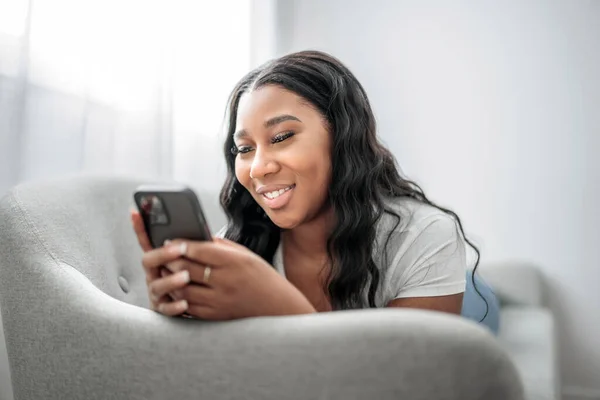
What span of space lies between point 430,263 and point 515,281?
3.50 feet

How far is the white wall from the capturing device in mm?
1745

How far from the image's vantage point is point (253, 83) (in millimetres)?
937

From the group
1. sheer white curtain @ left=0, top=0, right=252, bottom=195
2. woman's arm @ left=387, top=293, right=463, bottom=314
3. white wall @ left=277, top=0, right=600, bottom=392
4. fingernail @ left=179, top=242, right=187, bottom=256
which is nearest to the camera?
fingernail @ left=179, top=242, right=187, bottom=256

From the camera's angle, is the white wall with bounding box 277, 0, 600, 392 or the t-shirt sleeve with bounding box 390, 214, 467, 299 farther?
the white wall with bounding box 277, 0, 600, 392

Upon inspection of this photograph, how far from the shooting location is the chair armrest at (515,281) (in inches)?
69.6

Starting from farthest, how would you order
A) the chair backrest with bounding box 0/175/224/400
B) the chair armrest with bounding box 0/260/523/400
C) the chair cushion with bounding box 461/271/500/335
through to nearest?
the chair cushion with bounding box 461/271/500/335 → the chair backrest with bounding box 0/175/224/400 → the chair armrest with bounding box 0/260/523/400

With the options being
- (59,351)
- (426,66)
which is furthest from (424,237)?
(426,66)

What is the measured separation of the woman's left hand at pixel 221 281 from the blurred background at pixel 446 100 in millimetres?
757

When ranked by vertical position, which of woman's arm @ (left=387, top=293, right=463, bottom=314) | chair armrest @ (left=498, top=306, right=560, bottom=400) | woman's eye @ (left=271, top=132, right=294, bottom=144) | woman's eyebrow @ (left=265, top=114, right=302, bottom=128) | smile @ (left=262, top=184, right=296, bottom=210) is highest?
woman's eyebrow @ (left=265, top=114, right=302, bottom=128)

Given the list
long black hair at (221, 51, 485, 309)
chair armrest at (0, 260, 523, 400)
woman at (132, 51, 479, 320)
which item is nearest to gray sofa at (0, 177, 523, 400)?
chair armrest at (0, 260, 523, 400)

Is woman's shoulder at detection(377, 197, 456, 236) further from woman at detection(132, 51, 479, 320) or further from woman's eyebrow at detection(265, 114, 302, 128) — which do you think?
woman's eyebrow at detection(265, 114, 302, 128)

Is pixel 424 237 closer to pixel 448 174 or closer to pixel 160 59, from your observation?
pixel 160 59

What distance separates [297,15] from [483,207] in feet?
3.38

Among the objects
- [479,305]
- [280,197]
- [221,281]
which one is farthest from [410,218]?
[479,305]
